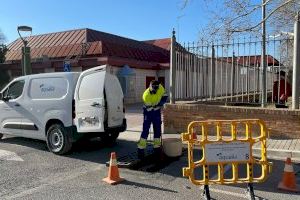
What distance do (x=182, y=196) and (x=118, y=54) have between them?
2142 centimetres

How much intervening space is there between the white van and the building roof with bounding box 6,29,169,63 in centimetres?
1529

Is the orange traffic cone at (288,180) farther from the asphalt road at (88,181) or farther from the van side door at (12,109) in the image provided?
the van side door at (12,109)

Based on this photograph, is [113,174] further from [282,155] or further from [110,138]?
[282,155]

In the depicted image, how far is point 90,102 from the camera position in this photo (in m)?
8.93

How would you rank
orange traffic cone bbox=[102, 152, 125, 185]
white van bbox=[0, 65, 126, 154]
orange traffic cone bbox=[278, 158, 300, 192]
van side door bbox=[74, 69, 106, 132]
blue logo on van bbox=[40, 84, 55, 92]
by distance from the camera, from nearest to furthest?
orange traffic cone bbox=[278, 158, 300, 192]
orange traffic cone bbox=[102, 152, 125, 185]
van side door bbox=[74, 69, 106, 132]
white van bbox=[0, 65, 126, 154]
blue logo on van bbox=[40, 84, 55, 92]

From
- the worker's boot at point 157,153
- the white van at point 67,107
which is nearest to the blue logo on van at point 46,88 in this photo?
the white van at point 67,107

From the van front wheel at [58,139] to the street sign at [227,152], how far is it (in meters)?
4.37

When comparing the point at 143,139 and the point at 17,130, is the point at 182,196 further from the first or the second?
the point at 17,130

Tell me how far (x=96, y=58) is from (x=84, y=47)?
2.70 meters

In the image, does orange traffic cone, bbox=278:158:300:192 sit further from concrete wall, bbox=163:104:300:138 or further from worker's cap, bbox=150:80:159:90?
concrete wall, bbox=163:104:300:138

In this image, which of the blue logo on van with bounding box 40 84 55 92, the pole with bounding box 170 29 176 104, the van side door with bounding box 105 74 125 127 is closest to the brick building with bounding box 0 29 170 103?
the pole with bounding box 170 29 176 104

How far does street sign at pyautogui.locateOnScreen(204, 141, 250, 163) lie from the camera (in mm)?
5875

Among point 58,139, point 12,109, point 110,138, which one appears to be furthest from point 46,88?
point 110,138

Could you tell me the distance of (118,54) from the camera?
2670 centimetres
